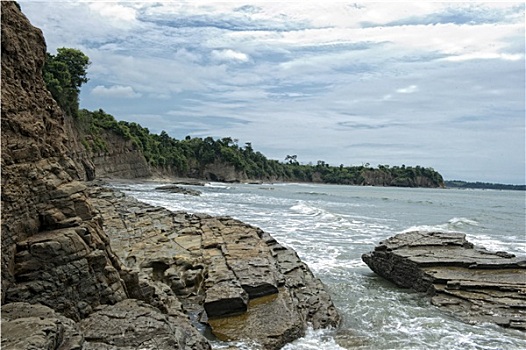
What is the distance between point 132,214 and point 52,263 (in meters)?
11.5

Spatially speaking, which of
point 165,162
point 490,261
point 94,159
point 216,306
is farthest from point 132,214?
point 165,162

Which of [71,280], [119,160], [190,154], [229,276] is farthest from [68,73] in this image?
[190,154]

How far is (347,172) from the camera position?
531 feet

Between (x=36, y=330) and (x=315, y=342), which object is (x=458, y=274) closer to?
(x=315, y=342)

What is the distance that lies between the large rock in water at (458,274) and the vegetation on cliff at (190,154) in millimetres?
33853

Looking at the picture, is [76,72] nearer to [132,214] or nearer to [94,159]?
[94,159]

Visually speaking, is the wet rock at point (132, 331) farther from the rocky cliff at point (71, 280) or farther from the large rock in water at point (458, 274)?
the large rock in water at point (458, 274)

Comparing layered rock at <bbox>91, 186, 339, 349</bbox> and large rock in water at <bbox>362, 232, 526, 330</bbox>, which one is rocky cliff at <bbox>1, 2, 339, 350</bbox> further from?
large rock in water at <bbox>362, 232, 526, 330</bbox>

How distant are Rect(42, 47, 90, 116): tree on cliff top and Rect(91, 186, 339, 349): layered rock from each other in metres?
30.9

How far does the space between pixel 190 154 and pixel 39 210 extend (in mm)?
102330

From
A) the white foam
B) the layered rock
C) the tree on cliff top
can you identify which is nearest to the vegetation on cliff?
the tree on cliff top

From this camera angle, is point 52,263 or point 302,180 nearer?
point 52,263

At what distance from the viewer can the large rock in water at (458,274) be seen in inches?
406

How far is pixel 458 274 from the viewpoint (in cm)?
1217
